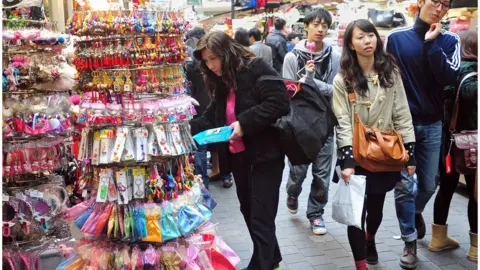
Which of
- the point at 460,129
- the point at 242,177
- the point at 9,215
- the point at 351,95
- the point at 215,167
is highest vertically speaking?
the point at 351,95

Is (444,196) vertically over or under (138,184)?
under

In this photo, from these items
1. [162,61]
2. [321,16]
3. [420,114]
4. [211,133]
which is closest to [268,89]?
[211,133]

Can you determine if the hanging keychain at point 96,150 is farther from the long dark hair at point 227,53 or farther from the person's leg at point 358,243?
the person's leg at point 358,243

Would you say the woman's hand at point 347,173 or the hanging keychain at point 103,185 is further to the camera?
the woman's hand at point 347,173

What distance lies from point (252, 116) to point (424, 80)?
1.48 metres

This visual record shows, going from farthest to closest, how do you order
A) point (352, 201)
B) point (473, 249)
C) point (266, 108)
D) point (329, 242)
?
1. point (329, 242)
2. point (473, 249)
3. point (352, 201)
4. point (266, 108)

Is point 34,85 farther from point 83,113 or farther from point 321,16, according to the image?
point 321,16

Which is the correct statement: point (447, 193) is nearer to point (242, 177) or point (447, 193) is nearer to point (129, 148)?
point (242, 177)

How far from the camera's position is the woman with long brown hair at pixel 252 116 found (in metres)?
3.43

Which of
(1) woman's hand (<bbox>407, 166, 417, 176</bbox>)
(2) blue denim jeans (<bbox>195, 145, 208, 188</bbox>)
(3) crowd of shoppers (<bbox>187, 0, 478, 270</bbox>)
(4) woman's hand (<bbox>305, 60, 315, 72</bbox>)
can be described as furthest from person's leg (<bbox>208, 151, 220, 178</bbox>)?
(1) woman's hand (<bbox>407, 166, 417, 176</bbox>)

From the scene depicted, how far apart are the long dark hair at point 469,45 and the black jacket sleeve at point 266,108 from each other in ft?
5.89

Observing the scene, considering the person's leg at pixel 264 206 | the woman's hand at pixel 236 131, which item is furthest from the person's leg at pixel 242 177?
the woman's hand at pixel 236 131

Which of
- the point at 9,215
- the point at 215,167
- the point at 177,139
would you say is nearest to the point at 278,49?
the point at 215,167

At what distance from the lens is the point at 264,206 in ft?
11.8
